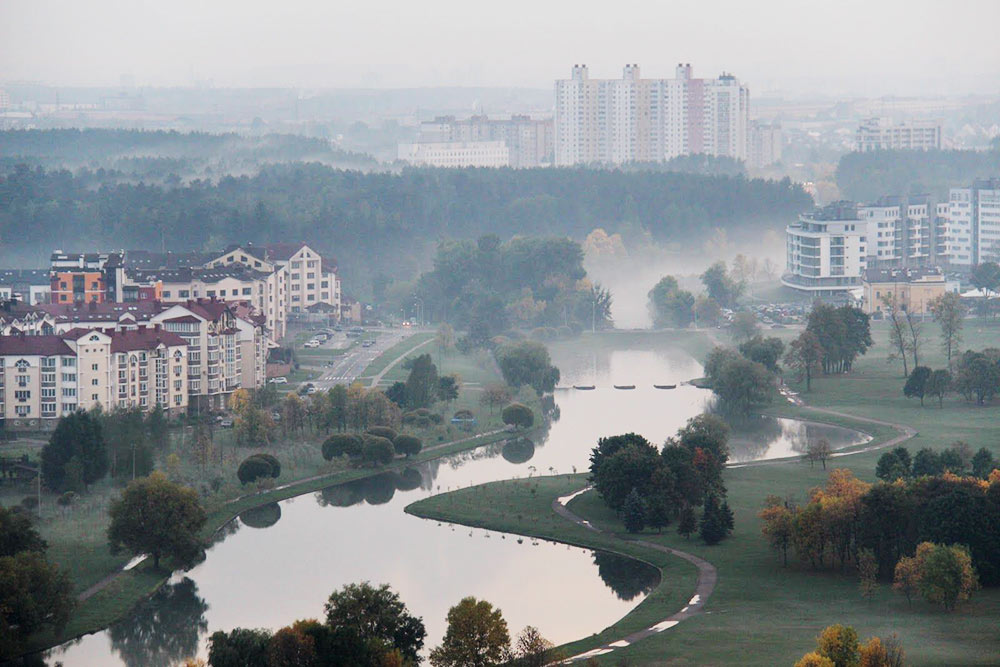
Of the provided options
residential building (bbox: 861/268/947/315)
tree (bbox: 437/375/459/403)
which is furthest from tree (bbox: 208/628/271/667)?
residential building (bbox: 861/268/947/315)

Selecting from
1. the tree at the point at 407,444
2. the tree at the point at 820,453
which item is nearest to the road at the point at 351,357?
the tree at the point at 407,444

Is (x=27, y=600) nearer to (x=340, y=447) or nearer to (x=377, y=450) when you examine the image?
(x=340, y=447)

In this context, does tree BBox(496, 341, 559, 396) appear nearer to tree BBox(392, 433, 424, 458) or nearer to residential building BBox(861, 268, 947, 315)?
tree BBox(392, 433, 424, 458)

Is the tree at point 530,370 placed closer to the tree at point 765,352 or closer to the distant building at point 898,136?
the tree at point 765,352

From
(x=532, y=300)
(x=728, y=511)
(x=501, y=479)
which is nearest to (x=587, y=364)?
(x=532, y=300)

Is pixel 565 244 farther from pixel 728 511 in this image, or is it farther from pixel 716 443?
pixel 728 511

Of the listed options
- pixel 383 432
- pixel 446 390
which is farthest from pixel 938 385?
pixel 383 432
